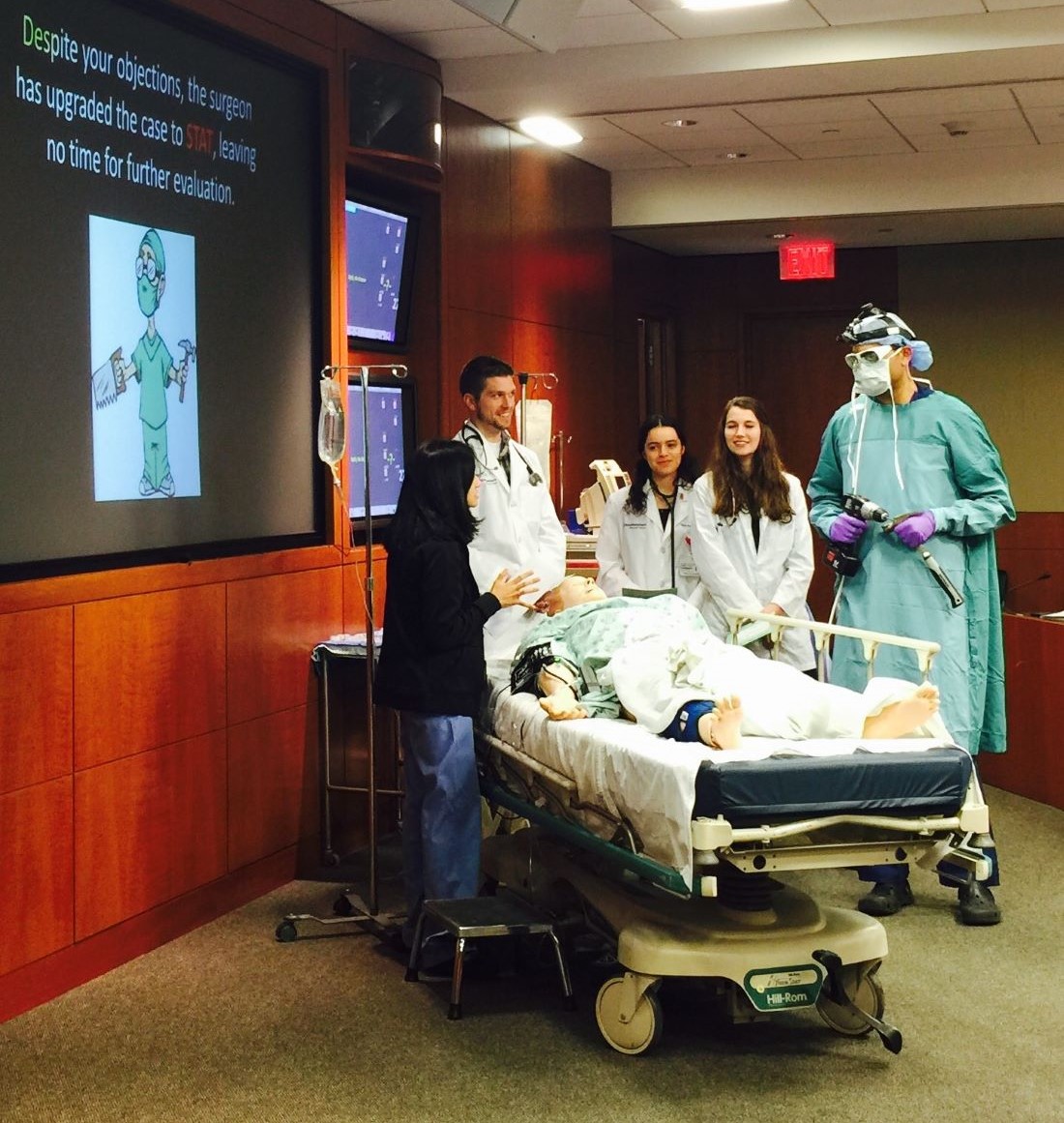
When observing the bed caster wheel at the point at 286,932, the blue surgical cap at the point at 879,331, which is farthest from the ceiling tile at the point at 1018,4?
the bed caster wheel at the point at 286,932

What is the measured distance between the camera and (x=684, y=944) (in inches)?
130

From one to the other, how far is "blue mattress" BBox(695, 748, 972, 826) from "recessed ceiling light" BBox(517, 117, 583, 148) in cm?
419

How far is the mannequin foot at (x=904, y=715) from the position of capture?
328cm

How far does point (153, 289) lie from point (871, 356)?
205 centimetres

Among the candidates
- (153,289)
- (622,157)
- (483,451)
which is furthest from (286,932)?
(622,157)

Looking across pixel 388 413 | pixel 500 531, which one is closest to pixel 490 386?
pixel 500 531

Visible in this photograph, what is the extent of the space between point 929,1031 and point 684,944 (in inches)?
27.5

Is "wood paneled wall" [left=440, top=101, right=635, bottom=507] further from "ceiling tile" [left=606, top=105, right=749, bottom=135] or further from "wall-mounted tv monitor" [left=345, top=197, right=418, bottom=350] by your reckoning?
"ceiling tile" [left=606, top=105, right=749, bottom=135]

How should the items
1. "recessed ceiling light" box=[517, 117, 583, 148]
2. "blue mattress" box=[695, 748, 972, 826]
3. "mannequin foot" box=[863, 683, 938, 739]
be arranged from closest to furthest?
"blue mattress" box=[695, 748, 972, 826] → "mannequin foot" box=[863, 683, 938, 739] → "recessed ceiling light" box=[517, 117, 583, 148]

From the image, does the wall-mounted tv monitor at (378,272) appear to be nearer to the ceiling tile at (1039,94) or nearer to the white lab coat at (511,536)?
the white lab coat at (511,536)

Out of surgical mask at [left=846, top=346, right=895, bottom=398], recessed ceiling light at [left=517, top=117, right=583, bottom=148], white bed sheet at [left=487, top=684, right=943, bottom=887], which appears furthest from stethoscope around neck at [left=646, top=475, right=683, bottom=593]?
recessed ceiling light at [left=517, top=117, right=583, bottom=148]

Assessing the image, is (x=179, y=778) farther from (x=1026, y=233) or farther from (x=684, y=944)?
(x=1026, y=233)

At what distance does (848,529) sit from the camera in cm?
454

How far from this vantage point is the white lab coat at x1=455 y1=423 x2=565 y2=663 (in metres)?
4.64
